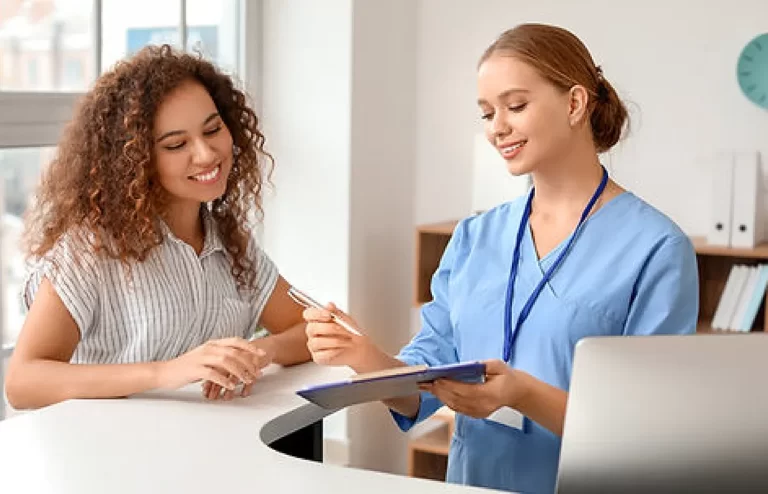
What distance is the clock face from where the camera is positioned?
3.52 meters

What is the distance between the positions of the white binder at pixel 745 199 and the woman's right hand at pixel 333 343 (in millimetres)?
1896

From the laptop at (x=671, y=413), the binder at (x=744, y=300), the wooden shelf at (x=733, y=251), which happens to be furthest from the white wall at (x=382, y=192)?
the laptop at (x=671, y=413)

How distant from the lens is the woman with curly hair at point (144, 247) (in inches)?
80.0

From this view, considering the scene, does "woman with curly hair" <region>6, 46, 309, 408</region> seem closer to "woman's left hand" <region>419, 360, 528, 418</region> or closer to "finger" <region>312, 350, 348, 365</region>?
"finger" <region>312, 350, 348, 365</region>

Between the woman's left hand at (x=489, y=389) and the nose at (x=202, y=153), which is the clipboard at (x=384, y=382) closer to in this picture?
the woman's left hand at (x=489, y=389)

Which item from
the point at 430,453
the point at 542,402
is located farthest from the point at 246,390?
the point at 430,453

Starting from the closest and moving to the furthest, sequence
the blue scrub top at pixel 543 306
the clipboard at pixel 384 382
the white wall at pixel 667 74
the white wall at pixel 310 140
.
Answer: the clipboard at pixel 384 382 < the blue scrub top at pixel 543 306 < the white wall at pixel 667 74 < the white wall at pixel 310 140

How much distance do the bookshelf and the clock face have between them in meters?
0.46

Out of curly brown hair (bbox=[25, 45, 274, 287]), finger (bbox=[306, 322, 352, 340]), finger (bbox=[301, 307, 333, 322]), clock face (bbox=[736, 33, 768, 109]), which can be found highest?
clock face (bbox=[736, 33, 768, 109])

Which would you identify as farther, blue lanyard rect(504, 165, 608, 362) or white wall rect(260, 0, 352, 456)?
white wall rect(260, 0, 352, 456)

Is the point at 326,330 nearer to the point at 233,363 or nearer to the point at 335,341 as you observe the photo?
the point at 335,341

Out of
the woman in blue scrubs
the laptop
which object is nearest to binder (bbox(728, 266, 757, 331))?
the woman in blue scrubs

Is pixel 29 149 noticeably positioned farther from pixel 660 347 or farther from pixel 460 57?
pixel 660 347

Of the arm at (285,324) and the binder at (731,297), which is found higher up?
the arm at (285,324)
